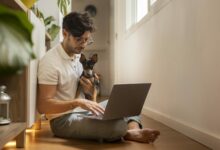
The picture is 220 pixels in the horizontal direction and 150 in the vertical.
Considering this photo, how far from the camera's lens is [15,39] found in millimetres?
199

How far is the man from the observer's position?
60.2 inches

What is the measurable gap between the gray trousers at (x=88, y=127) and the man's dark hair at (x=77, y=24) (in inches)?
17.5

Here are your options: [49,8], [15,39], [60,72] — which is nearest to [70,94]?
[60,72]

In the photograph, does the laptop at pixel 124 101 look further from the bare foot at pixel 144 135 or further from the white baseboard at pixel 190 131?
the white baseboard at pixel 190 131

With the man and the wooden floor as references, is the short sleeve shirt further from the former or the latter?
the wooden floor

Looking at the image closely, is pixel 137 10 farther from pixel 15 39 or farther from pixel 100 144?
pixel 15 39

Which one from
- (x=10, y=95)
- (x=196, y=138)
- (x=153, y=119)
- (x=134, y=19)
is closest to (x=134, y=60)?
(x=134, y=19)

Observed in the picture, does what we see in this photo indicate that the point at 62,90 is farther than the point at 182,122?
No

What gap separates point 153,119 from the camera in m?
2.54

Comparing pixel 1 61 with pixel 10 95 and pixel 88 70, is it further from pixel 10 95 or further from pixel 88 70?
pixel 88 70

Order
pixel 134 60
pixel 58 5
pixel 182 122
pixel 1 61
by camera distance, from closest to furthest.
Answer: pixel 1 61
pixel 182 122
pixel 58 5
pixel 134 60

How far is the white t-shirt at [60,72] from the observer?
5.04ft

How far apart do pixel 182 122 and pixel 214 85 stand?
52cm

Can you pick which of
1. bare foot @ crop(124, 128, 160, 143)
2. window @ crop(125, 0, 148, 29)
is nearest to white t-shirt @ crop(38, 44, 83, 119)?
bare foot @ crop(124, 128, 160, 143)
